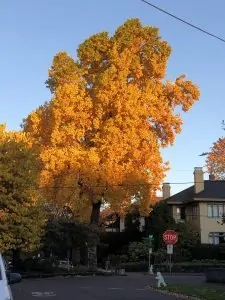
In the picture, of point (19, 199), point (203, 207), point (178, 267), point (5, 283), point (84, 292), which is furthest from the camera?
point (203, 207)

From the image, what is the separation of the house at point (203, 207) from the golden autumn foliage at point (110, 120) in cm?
2364

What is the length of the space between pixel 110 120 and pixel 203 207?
94.4 feet

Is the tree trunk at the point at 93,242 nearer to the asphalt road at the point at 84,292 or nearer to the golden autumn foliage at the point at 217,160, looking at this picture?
the asphalt road at the point at 84,292

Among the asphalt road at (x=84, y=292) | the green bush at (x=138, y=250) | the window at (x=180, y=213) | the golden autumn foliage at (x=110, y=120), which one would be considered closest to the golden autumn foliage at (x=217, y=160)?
the window at (x=180, y=213)

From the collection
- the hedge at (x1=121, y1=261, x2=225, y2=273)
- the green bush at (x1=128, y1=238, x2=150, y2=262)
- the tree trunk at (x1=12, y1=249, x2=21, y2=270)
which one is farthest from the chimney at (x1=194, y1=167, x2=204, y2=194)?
the tree trunk at (x1=12, y1=249, x2=21, y2=270)

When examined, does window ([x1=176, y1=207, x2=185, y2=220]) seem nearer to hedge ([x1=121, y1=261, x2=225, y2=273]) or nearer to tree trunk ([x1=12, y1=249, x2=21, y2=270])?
hedge ([x1=121, y1=261, x2=225, y2=273])

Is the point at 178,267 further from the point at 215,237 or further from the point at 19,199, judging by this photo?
the point at 19,199

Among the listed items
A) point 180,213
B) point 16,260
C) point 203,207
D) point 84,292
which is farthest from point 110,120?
point 180,213

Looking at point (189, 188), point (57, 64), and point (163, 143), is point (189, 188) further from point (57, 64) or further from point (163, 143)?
point (57, 64)

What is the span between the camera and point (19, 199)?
3738cm

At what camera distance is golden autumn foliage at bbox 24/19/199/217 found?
133ft

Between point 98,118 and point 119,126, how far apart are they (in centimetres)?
169

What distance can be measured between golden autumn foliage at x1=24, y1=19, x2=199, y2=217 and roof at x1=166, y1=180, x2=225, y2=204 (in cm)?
2384

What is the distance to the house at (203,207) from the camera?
6600cm
